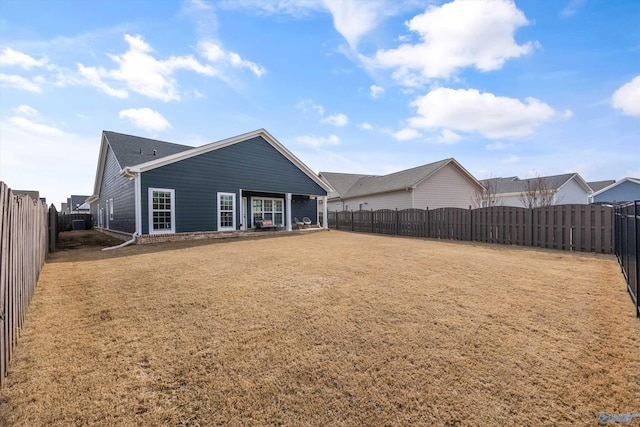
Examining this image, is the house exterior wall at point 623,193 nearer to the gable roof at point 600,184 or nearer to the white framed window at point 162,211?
the gable roof at point 600,184

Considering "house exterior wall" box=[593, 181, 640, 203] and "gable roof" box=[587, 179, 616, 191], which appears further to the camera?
"gable roof" box=[587, 179, 616, 191]

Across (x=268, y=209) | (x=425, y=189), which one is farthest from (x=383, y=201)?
(x=268, y=209)


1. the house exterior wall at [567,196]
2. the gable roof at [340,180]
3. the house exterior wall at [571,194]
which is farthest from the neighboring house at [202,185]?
the house exterior wall at [571,194]

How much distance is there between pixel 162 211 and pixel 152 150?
6.39 m

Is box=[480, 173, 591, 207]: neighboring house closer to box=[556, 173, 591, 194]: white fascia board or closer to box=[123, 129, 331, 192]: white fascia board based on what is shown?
box=[556, 173, 591, 194]: white fascia board

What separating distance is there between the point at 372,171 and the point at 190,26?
29784 mm

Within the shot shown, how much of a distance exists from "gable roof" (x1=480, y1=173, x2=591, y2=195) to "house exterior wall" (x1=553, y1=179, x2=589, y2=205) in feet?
1.39

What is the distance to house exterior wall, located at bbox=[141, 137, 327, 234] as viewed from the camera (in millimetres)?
12352

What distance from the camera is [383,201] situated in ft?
73.0

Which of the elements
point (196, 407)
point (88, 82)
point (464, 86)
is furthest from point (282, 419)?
point (464, 86)

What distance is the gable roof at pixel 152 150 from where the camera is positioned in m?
12.3

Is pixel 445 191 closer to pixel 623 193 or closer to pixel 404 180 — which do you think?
pixel 404 180

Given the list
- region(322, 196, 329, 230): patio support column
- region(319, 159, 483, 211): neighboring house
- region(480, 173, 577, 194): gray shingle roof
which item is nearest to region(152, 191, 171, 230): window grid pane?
region(322, 196, 329, 230): patio support column

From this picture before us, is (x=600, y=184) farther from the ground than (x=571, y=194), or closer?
farther from the ground
